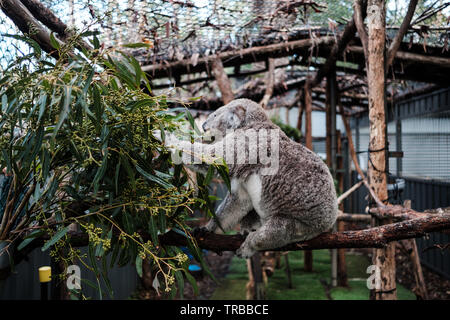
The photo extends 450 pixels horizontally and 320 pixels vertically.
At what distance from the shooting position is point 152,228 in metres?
1.47

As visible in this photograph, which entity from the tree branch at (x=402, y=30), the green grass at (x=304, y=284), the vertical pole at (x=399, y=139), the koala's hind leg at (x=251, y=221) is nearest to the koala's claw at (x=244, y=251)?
the koala's hind leg at (x=251, y=221)

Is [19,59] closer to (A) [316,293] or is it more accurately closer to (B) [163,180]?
(B) [163,180]

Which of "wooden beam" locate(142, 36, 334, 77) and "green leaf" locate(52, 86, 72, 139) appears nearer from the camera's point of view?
"green leaf" locate(52, 86, 72, 139)

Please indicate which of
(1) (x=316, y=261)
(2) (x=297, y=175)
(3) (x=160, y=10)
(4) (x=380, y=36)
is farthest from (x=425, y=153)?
(3) (x=160, y=10)

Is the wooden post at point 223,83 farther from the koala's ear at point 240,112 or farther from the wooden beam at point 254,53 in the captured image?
the koala's ear at point 240,112

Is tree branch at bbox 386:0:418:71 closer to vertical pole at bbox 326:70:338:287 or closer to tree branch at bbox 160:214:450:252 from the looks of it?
tree branch at bbox 160:214:450:252

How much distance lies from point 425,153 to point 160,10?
16.0 ft

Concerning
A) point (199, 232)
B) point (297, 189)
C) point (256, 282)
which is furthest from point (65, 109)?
point (256, 282)

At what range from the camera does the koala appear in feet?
6.72

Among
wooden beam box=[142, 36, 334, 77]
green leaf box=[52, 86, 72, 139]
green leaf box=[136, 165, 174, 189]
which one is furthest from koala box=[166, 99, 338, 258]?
wooden beam box=[142, 36, 334, 77]

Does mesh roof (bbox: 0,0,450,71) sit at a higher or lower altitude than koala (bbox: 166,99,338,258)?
higher

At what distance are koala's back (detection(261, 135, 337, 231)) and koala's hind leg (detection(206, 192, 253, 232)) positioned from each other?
0.48 ft

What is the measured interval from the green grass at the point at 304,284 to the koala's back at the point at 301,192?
3117 mm
